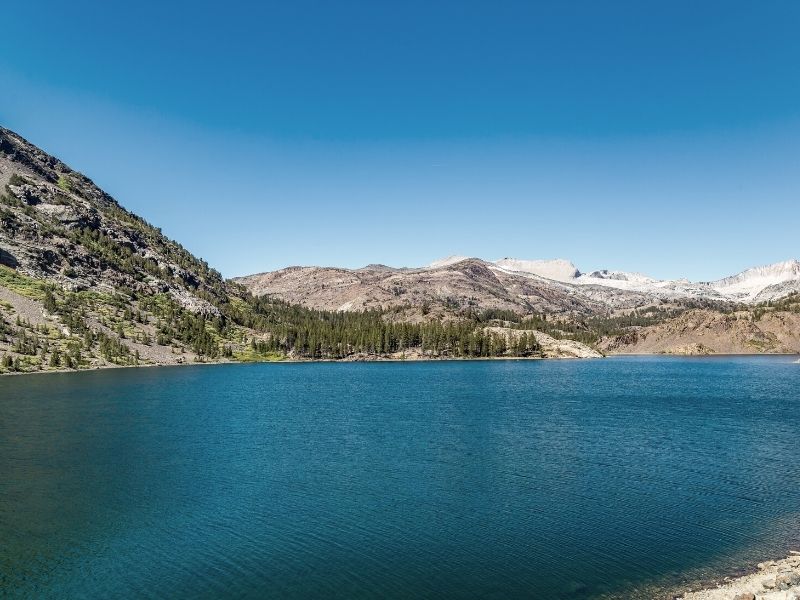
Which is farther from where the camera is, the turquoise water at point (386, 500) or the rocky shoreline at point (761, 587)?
the turquoise water at point (386, 500)

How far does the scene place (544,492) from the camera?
5419cm

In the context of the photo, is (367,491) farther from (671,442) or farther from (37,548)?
(671,442)

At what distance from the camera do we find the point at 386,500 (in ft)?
169

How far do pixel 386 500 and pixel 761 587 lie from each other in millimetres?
29651

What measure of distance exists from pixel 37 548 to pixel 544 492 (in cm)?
4329

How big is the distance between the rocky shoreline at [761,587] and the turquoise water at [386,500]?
212 cm

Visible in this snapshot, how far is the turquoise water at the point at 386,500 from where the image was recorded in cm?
3678

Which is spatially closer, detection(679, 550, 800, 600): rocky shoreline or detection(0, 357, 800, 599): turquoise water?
detection(679, 550, 800, 600): rocky shoreline

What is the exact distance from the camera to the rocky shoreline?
30.5m

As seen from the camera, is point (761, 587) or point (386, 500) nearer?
point (761, 587)

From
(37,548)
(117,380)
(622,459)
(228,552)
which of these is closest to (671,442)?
(622,459)

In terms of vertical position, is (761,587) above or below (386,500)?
below

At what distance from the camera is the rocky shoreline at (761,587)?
30539 millimetres

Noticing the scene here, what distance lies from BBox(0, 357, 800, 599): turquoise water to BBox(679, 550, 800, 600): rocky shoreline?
2.12 meters
